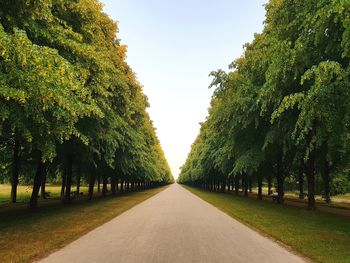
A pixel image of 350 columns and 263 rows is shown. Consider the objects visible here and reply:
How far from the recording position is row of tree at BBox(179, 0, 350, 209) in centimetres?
1170

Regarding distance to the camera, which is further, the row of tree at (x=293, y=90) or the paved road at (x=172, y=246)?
the row of tree at (x=293, y=90)

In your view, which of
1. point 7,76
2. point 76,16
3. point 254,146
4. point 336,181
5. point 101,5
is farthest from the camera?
point 336,181

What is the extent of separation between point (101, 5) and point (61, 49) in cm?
1000

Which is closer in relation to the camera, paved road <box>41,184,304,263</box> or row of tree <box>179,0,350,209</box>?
paved road <box>41,184,304,263</box>

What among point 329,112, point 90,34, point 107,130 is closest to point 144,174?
point 107,130

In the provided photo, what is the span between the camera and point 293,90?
18734 mm

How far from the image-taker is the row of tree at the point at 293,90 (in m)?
11.7

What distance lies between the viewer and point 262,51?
21.8 metres

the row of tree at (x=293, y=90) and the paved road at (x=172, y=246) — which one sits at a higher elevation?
the row of tree at (x=293, y=90)

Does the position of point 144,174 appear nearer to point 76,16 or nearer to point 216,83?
point 216,83

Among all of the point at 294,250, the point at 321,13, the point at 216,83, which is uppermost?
the point at 216,83

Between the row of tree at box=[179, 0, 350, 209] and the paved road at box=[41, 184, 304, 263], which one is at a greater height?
the row of tree at box=[179, 0, 350, 209]

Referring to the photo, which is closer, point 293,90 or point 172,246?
point 172,246

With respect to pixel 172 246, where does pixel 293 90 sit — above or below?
above
